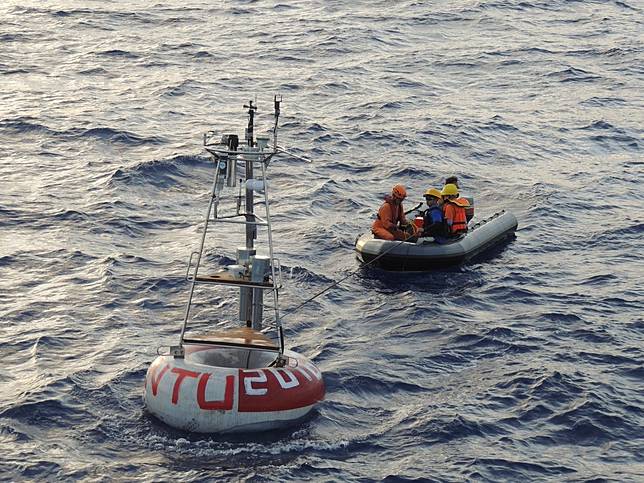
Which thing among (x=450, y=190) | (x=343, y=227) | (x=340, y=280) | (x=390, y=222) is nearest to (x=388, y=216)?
(x=390, y=222)

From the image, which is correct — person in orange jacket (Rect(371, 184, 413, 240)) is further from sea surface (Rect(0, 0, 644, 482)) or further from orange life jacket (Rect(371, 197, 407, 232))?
sea surface (Rect(0, 0, 644, 482))

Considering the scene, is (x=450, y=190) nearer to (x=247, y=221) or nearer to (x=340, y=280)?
(x=340, y=280)

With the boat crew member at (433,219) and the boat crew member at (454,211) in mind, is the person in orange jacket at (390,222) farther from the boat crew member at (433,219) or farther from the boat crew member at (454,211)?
the boat crew member at (454,211)

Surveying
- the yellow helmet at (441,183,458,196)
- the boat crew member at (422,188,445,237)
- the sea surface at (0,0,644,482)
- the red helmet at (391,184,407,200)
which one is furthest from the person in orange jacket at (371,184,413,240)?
the yellow helmet at (441,183,458,196)

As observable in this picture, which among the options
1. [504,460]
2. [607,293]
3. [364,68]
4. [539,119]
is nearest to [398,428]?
[504,460]

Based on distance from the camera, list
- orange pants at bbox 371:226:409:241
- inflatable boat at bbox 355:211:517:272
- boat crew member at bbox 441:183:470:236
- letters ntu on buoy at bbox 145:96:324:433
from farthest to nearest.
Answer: boat crew member at bbox 441:183:470:236
orange pants at bbox 371:226:409:241
inflatable boat at bbox 355:211:517:272
letters ntu on buoy at bbox 145:96:324:433

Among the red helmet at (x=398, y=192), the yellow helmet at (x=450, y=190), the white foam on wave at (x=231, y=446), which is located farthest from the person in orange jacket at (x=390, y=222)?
the white foam on wave at (x=231, y=446)

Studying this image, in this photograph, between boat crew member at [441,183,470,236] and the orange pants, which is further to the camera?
boat crew member at [441,183,470,236]
